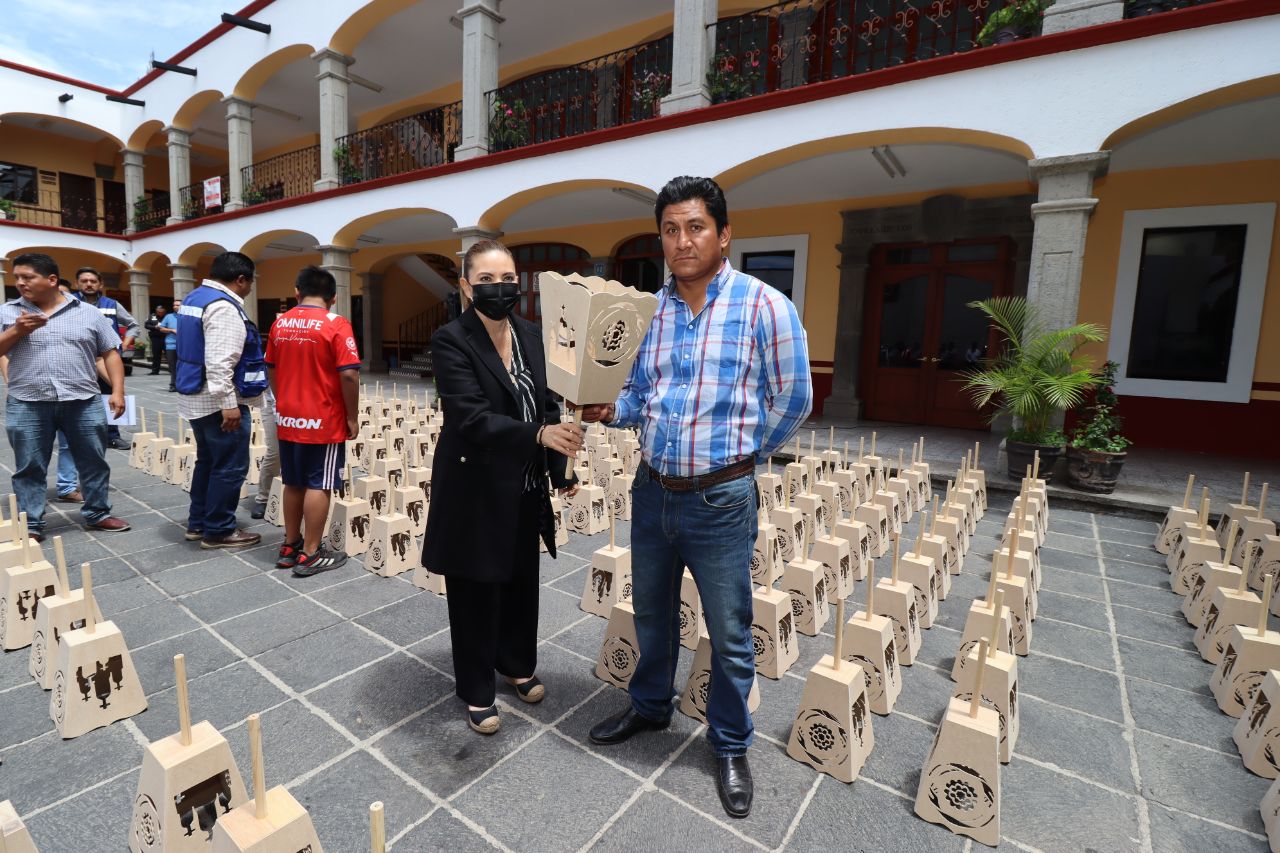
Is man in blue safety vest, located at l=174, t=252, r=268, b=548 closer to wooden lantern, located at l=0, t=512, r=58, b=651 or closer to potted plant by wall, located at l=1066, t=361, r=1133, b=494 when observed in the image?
wooden lantern, located at l=0, t=512, r=58, b=651

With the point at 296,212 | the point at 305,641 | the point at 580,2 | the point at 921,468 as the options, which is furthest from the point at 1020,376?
the point at 296,212

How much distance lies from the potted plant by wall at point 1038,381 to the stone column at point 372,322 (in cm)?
1491

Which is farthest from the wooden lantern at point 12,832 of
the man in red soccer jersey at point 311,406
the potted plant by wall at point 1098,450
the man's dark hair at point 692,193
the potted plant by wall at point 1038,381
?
the potted plant by wall at point 1098,450

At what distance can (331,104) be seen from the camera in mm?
11992

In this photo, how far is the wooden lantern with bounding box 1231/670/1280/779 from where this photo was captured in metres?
2.15

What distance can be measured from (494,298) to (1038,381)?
17.7ft

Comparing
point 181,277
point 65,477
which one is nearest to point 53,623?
point 65,477

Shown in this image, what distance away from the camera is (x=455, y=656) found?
2344 mm

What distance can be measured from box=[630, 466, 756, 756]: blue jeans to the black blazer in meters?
0.38

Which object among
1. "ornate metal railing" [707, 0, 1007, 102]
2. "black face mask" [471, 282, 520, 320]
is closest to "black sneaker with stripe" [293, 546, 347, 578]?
"black face mask" [471, 282, 520, 320]

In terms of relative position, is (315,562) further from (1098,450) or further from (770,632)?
(1098,450)

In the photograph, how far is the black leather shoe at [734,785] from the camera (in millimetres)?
1946

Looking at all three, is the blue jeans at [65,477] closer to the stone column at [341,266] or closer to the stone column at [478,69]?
the stone column at [478,69]

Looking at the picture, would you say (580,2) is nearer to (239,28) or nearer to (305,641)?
(239,28)
